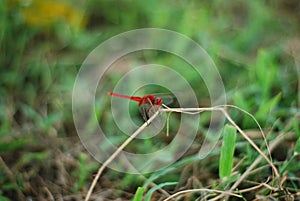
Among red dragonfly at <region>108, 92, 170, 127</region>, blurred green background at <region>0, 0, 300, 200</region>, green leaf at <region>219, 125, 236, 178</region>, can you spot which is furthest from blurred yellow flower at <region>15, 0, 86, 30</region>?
green leaf at <region>219, 125, 236, 178</region>

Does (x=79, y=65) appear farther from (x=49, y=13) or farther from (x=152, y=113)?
(x=152, y=113)

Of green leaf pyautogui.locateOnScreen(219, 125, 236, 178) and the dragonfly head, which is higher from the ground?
the dragonfly head

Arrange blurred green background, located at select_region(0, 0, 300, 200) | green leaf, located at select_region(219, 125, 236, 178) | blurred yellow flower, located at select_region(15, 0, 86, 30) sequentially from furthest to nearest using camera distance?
1. blurred yellow flower, located at select_region(15, 0, 86, 30)
2. blurred green background, located at select_region(0, 0, 300, 200)
3. green leaf, located at select_region(219, 125, 236, 178)

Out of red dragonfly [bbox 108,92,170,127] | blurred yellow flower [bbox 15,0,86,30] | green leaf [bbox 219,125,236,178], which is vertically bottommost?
green leaf [bbox 219,125,236,178]

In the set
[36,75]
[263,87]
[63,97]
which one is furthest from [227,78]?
[36,75]

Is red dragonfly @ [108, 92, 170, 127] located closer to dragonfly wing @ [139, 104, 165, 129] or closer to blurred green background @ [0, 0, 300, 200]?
dragonfly wing @ [139, 104, 165, 129]

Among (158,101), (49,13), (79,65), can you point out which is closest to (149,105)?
(158,101)

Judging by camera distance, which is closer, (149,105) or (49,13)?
(149,105)
